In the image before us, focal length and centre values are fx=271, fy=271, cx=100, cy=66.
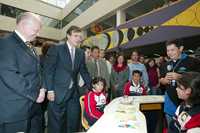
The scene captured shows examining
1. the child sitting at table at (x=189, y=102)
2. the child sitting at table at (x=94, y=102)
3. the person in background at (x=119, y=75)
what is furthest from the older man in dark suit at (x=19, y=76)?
the person in background at (x=119, y=75)

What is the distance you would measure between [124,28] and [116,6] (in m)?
2.27

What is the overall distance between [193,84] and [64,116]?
1456 mm

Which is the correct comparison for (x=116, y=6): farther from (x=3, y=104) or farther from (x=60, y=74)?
(x=3, y=104)

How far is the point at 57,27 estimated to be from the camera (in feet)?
76.1

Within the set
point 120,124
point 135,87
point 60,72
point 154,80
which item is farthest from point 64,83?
point 154,80

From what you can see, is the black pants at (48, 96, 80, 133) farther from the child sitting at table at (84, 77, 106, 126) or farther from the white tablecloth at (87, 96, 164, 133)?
the white tablecloth at (87, 96, 164, 133)

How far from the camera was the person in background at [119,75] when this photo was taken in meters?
5.20

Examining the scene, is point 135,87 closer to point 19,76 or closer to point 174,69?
point 174,69

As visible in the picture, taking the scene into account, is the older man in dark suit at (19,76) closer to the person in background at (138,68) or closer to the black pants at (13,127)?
the black pants at (13,127)

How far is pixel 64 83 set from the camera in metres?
2.92

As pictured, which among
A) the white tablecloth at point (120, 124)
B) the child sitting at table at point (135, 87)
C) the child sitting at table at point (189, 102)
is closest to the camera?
the white tablecloth at point (120, 124)

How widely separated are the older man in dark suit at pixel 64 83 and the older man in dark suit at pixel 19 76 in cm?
61

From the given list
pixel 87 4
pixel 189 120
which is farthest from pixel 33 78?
pixel 87 4

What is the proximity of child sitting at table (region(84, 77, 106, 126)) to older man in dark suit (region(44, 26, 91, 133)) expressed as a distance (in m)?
0.13
